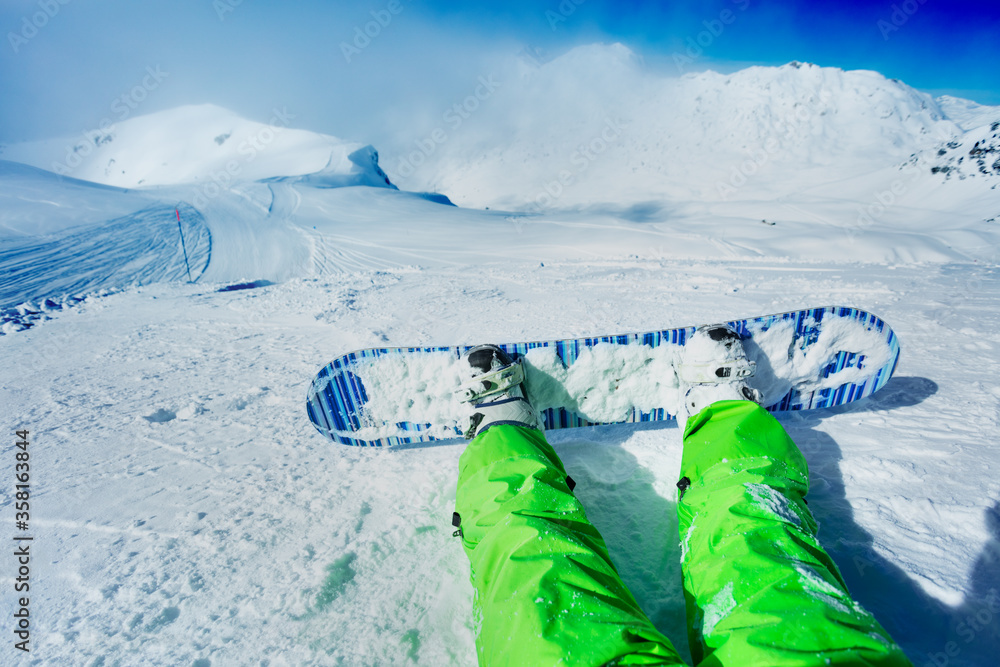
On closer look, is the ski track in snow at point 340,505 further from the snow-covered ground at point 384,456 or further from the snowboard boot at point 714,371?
the snowboard boot at point 714,371

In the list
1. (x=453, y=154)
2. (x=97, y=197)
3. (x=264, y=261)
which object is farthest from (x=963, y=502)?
(x=453, y=154)

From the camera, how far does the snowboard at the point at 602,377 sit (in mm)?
2277

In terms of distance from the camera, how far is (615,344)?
93.3 inches

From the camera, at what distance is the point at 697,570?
47.5 inches

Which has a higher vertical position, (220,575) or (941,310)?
(941,310)

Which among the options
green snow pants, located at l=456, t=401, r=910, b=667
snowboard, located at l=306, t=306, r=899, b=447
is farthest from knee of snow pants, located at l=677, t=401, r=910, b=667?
snowboard, located at l=306, t=306, r=899, b=447

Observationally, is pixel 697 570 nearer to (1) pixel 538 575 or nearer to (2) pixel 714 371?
(1) pixel 538 575

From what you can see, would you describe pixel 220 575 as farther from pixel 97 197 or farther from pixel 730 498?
pixel 97 197

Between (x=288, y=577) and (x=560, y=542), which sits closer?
(x=560, y=542)

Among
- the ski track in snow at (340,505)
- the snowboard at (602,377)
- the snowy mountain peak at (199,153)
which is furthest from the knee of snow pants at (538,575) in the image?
the snowy mountain peak at (199,153)

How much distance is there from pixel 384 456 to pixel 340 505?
422mm

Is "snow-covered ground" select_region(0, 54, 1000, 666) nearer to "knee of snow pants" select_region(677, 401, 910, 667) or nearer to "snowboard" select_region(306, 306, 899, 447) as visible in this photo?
"snowboard" select_region(306, 306, 899, 447)

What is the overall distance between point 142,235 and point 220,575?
42.6ft

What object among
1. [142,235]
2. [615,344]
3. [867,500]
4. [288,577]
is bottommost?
[288,577]
